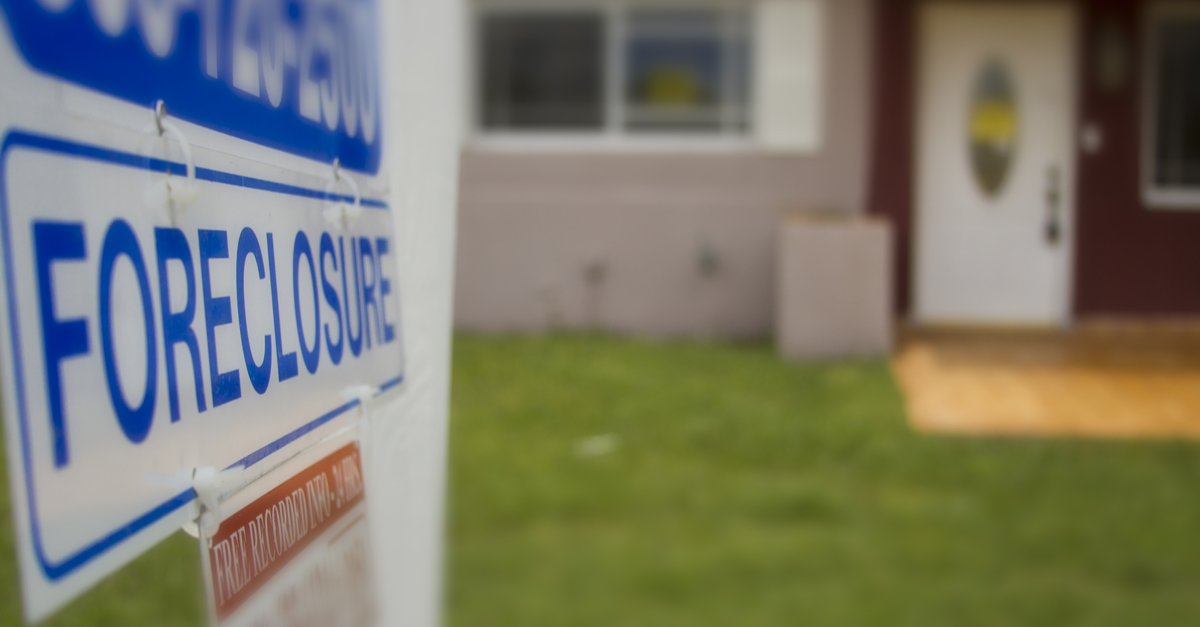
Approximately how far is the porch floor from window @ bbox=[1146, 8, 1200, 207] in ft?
3.82

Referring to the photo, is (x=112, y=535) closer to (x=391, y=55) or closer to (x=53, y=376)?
(x=53, y=376)

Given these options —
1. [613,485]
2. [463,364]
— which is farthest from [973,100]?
[613,485]

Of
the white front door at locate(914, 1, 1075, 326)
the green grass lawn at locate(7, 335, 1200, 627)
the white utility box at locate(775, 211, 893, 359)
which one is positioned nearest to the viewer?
the green grass lawn at locate(7, 335, 1200, 627)

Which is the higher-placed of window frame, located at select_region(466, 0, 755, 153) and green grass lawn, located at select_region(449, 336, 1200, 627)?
Answer: window frame, located at select_region(466, 0, 755, 153)

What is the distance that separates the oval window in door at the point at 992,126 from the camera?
8.32 metres

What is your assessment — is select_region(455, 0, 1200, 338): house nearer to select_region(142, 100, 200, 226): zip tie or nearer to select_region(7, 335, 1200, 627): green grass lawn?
select_region(7, 335, 1200, 627): green grass lawn

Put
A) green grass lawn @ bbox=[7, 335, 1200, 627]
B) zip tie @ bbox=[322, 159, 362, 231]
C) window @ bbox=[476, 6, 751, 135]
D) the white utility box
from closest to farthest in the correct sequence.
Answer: zip tie @ bbox=[322, 159, 362, 231] → green grass lawn @ bbox=[7, 335, 1200, 627] → the white utility box → window @ bbox=[476, 6, 751, 135]

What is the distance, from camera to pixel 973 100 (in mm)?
8352

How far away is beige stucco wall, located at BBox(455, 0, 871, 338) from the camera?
26.9ft

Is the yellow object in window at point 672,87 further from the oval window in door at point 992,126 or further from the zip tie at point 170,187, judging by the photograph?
the zip tie at point 170,187

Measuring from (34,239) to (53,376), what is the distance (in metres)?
0.09

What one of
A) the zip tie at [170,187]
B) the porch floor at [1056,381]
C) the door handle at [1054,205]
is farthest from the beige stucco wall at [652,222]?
the zip tie at [170,187]

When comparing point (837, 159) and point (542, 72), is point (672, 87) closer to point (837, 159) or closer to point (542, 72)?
point (542, 72)

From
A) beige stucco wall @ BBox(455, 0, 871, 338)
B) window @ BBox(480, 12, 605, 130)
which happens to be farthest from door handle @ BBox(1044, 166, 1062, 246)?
window @ BBox(480, 12, 605, 130)
